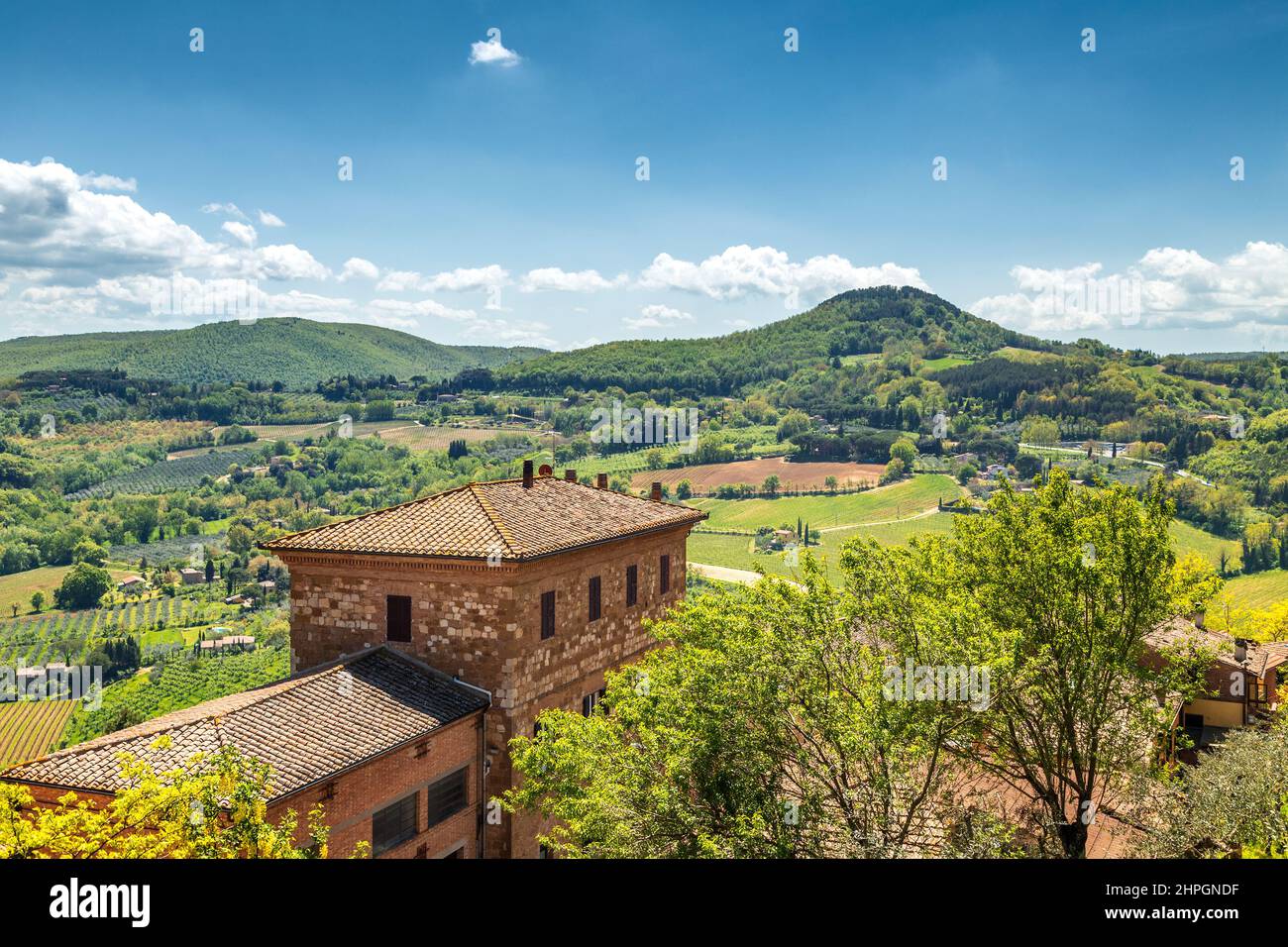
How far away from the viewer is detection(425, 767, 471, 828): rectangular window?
872 inches

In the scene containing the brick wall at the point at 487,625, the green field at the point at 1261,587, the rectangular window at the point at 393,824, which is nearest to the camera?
the rectangular window at the point at 393,824

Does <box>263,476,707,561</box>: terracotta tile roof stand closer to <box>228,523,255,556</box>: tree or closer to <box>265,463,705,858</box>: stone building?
<box>265,463,705,858</box>: stone building

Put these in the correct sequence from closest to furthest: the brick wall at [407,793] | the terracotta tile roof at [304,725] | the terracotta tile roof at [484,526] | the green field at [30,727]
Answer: the terracotta tile roof at [304,725]
the brick wall at [407,793]
the terracotta tile roof at [484,526]
the green field at [30,727]

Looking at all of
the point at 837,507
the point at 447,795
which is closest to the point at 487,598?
the point at 447,795

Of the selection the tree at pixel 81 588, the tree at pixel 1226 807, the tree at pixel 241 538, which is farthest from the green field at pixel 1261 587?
the tree at pixel 81 588

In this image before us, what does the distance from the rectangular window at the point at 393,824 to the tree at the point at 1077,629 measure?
39.7 ft

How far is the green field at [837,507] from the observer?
6777 inches

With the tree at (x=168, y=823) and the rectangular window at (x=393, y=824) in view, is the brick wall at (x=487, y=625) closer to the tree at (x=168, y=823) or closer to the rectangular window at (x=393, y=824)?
the rectangular window at (x=393, y=824)

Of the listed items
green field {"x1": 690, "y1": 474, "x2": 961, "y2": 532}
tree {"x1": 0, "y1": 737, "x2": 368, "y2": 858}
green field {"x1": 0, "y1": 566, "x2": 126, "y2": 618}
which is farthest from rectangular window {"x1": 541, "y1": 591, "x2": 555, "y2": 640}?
green field {"x1": 0, "y1": 566, "x2": 126, "y2": 618}

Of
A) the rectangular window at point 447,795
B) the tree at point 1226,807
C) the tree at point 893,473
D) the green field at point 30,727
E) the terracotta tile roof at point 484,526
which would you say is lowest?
the green field at point 30,727

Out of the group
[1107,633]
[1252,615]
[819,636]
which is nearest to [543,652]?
[819,636]

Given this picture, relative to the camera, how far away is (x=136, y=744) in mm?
17953
